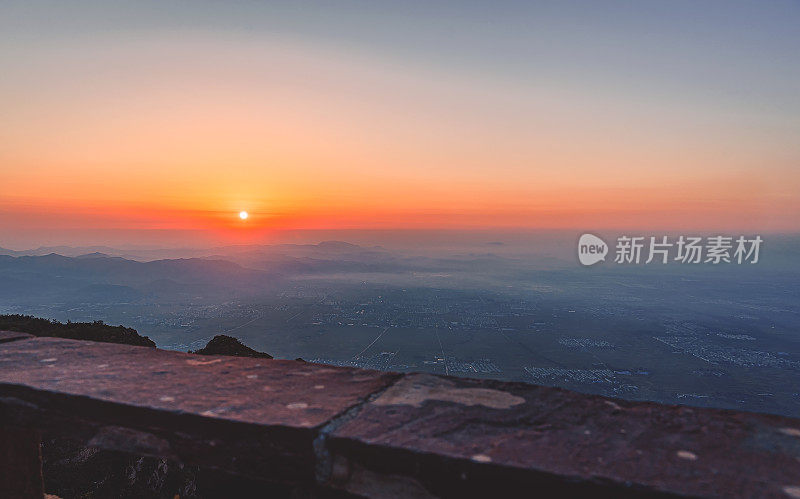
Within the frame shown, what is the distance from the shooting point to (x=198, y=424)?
1.60 meters

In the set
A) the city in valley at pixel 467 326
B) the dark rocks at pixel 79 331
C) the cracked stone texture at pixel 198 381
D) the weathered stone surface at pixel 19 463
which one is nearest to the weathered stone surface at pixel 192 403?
the cracked stone texture at pixel 198 381

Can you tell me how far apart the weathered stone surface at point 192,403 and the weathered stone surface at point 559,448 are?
21 centimetres

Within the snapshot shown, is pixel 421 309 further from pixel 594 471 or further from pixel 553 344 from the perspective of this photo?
pixel 594 471

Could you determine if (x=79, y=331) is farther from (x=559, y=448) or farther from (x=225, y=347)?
(x=559, y=448)

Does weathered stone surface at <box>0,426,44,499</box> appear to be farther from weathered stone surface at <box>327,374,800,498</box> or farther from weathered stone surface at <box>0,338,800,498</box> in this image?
weathered stone surface at <box>327,374,800,498</box>

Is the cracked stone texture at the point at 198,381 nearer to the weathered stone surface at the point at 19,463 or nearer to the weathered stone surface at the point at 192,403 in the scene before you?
the weathered stone surface at the point at 192,403

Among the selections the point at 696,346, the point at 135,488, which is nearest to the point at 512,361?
the point at 696,346

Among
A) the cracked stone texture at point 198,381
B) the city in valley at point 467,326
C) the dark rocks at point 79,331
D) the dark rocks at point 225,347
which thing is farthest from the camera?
the city in valley at point 467,326

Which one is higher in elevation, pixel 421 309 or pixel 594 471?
pixel 594 471

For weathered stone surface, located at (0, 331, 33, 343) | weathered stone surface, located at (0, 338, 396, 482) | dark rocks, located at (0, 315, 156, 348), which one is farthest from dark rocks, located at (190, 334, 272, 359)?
weathered stone surface, located at (0, 338, 396, 482)

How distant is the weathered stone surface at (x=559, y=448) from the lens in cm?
120

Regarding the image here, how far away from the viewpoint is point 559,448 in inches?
53.2

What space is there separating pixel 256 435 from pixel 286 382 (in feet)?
1.53

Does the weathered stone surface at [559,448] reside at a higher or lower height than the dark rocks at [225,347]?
higher
